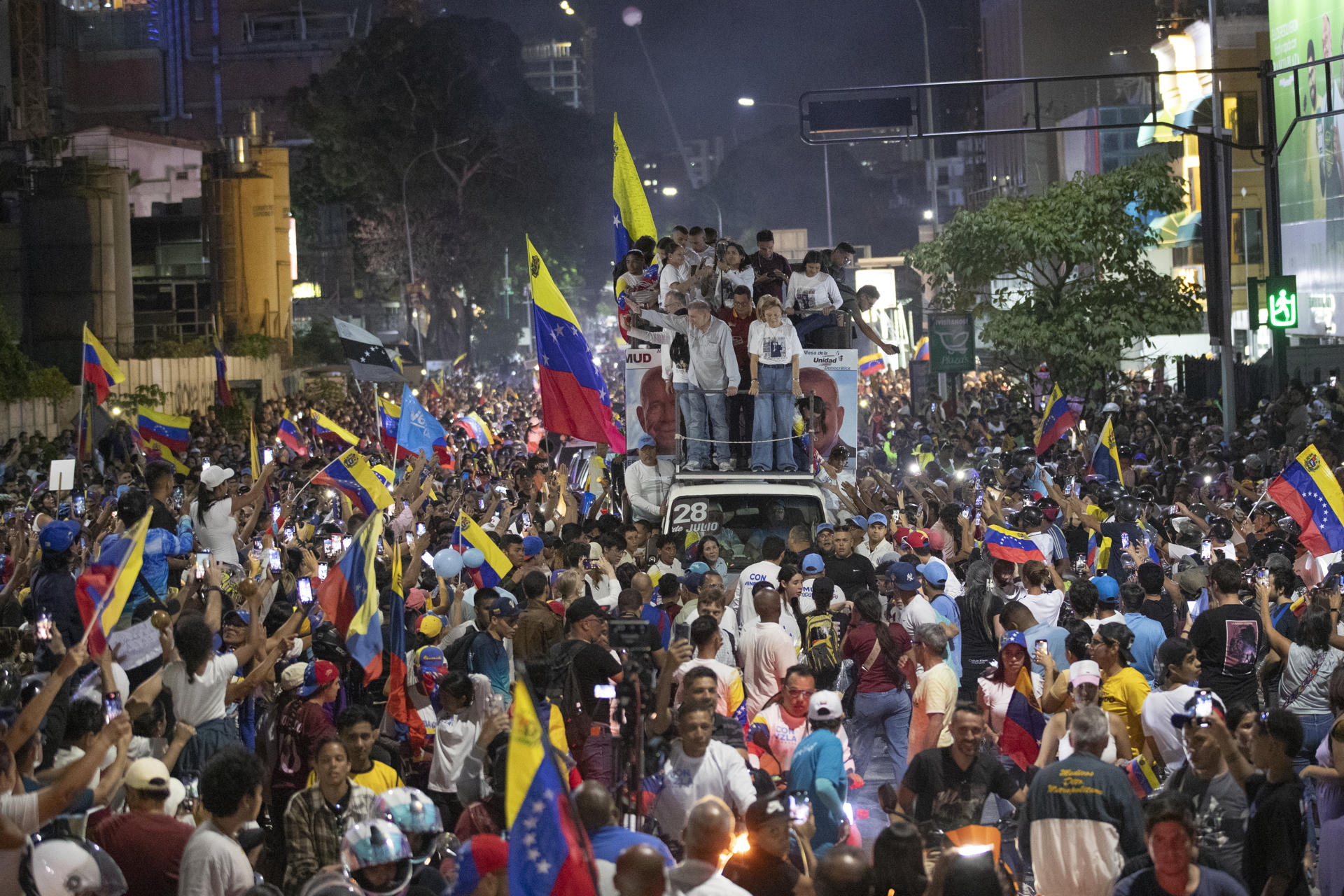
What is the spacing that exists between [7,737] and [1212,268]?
64.4ft

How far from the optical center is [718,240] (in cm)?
1382

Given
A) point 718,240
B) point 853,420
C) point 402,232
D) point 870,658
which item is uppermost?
point 402,232

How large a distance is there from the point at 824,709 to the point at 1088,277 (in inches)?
1145

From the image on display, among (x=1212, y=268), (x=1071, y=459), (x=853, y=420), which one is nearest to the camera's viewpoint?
(x=853, y=420)

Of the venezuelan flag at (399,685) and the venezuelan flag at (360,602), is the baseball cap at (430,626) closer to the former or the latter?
the venezuelan flag at (399,685)

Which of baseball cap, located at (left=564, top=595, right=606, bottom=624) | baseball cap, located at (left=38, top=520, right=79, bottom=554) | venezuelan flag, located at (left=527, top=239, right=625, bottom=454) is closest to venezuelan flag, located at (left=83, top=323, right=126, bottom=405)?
venezuelan flag, located at (left=527, top=239, right=625, bottom=454)

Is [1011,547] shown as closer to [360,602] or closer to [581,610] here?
[581,610]

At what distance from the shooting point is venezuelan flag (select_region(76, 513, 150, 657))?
6.46 meters

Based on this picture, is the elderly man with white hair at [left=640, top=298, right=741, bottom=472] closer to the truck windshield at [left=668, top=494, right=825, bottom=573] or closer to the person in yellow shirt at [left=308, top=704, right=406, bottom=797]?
the truck windshield at [left=668, top=494, right=825, bottom=573]

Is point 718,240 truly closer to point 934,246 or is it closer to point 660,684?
point 660,684

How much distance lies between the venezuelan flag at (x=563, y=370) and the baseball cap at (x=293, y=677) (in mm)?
6355

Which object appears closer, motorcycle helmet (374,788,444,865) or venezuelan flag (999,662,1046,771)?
motorcycle helmet (374,788,444,865)

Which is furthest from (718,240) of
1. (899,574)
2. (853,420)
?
(899,574)

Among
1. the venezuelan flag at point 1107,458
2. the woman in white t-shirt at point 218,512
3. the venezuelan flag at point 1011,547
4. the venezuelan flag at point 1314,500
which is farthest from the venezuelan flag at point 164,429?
the venezuelan flag at point 1314,500
